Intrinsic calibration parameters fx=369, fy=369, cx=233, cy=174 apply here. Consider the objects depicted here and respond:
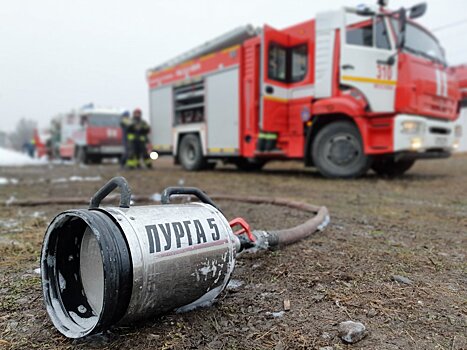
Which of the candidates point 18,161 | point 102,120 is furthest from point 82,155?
point 18,161

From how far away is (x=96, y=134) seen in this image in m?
15.0

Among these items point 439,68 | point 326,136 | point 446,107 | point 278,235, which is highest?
point 439,68

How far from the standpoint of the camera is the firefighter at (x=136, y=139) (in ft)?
30.7

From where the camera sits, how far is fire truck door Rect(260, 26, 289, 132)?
6609 mm

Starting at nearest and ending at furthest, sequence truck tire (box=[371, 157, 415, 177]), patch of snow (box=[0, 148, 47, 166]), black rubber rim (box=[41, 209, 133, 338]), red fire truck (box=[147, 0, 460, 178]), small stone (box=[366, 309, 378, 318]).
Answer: black rubber rim (box=[41, 209, 133, 338]), small stone (box=[366, 309, 378, 318]), red fire truck (box=[147, 0, 460, 178]), truck tire (box=[371, 157, 415, 177]), patch of snow (box=[0, 148, 47, 166])

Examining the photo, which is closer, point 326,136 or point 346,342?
point 346,342

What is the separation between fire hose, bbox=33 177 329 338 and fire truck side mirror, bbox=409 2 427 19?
16.2ft

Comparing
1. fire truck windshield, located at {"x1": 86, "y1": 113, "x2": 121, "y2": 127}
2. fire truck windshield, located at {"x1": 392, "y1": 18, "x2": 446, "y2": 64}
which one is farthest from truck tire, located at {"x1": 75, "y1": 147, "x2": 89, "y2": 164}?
fire truck windshield, located at {"x1": 392, "y1": 18, "x2": 446, "y2": 64}

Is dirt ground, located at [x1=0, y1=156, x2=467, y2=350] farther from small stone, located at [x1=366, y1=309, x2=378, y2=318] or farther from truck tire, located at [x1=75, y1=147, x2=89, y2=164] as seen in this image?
truck tire, located at [x1=75, y1=147, x2=89, y2=164]

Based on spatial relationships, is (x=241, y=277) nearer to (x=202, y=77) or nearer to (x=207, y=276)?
(x=207, y=276)

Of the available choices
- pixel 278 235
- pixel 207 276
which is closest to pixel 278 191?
pixel 278 235

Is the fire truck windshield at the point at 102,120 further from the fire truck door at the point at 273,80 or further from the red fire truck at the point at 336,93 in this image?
the fire truck door at the point at 273,80

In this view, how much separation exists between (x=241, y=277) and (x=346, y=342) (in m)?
0.67

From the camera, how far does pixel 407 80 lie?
17.6 feet
